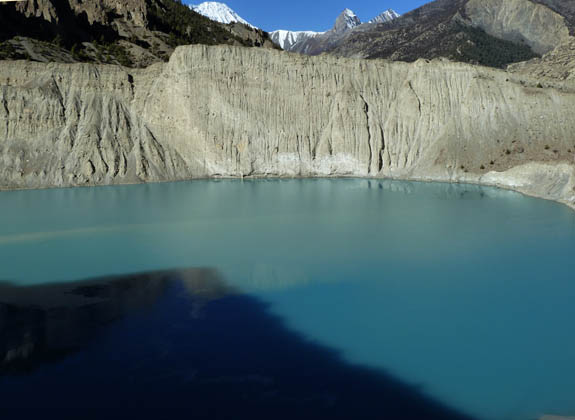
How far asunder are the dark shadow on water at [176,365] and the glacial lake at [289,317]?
4 centimetres

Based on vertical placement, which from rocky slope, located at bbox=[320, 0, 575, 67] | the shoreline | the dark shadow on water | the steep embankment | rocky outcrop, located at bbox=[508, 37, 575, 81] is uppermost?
rocky slope, located at bbox=[320, 0, 575, 67]

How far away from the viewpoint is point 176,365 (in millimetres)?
8984

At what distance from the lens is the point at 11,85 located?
125 ft

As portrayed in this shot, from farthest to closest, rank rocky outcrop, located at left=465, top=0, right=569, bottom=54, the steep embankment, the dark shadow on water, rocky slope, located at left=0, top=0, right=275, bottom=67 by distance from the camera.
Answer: rocky outcrop, located at left=465, top=0, right=569, bottom=54 → rocky slope, located at left=0, top=0, right=275, bottom=67 → the steep embankment → the dark shadow on water

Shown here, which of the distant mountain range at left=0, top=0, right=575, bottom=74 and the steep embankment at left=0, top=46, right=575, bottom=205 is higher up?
the distant mountain range at left=0, top=0, right=575, bottom=74

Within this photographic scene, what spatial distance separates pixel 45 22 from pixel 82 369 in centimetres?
5806

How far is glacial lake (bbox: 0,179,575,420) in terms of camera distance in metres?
7.93

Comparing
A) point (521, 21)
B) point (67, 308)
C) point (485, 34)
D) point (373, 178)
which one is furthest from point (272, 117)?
point (521, 21)

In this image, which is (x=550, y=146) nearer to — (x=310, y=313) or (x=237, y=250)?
(x=237, y=250)

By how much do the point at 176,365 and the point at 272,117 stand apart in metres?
34.8

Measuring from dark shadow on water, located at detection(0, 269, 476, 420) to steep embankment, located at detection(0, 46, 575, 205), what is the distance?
90.2 ft

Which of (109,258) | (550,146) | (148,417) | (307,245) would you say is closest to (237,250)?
(307,245)

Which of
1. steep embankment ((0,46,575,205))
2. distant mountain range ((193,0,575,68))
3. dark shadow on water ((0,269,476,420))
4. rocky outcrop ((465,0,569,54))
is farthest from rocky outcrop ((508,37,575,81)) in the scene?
dark shadow on water ((0,269,476,420))

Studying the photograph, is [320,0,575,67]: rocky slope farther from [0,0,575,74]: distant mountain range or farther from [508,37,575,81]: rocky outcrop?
[508,37,575,81]: rocky outcrop
